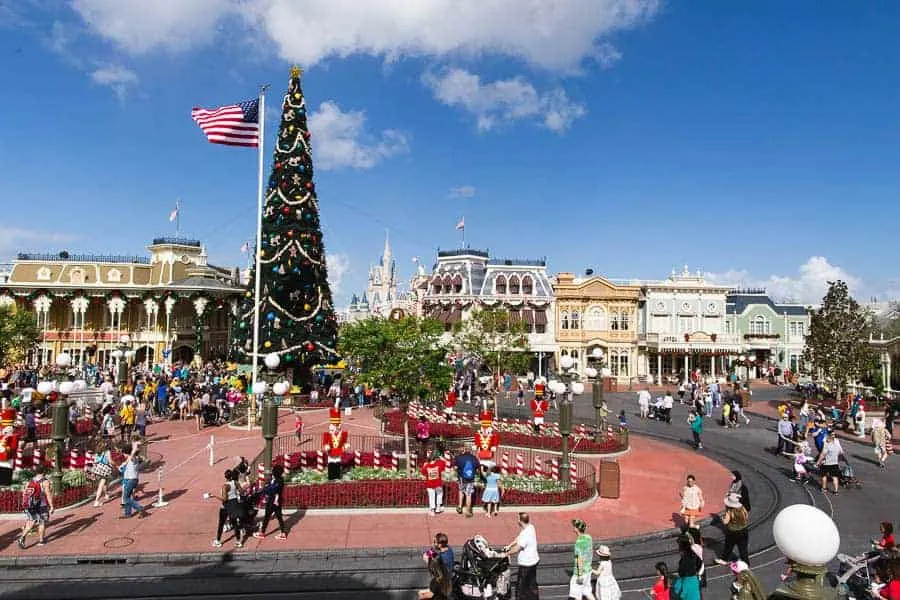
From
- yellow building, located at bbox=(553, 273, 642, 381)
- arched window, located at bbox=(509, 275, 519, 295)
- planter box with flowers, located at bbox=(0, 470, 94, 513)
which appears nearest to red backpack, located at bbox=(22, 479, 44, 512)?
planter box with flowers, located at bbox=(0, 470, 94, 513)

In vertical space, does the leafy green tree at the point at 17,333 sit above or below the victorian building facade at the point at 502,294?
below

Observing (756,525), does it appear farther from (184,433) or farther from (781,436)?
(184,433)

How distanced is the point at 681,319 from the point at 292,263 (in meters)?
34.1

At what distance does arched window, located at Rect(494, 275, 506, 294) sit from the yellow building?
4371 millimetres

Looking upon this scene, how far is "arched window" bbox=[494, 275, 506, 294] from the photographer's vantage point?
155 ft

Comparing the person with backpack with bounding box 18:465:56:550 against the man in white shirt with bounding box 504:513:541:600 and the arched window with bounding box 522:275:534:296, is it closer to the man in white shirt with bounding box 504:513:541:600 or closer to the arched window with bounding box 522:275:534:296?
the man in white shirt with bounding box 504:513:541:600

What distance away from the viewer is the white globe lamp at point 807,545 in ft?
11.8

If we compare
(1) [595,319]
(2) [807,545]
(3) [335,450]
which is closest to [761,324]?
(1) [595,319]

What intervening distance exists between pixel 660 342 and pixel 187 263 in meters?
42.1

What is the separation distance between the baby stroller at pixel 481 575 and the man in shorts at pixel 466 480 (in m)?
4.25

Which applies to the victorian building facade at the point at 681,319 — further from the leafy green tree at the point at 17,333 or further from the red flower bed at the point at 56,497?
the leafy green tree at the point at 17,333

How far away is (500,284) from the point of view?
155 feet

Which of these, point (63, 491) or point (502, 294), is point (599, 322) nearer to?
point (502, 294)

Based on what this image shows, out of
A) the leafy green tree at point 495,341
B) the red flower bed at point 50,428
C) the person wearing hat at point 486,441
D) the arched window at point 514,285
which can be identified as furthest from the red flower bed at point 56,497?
the arched window at point 514,285
